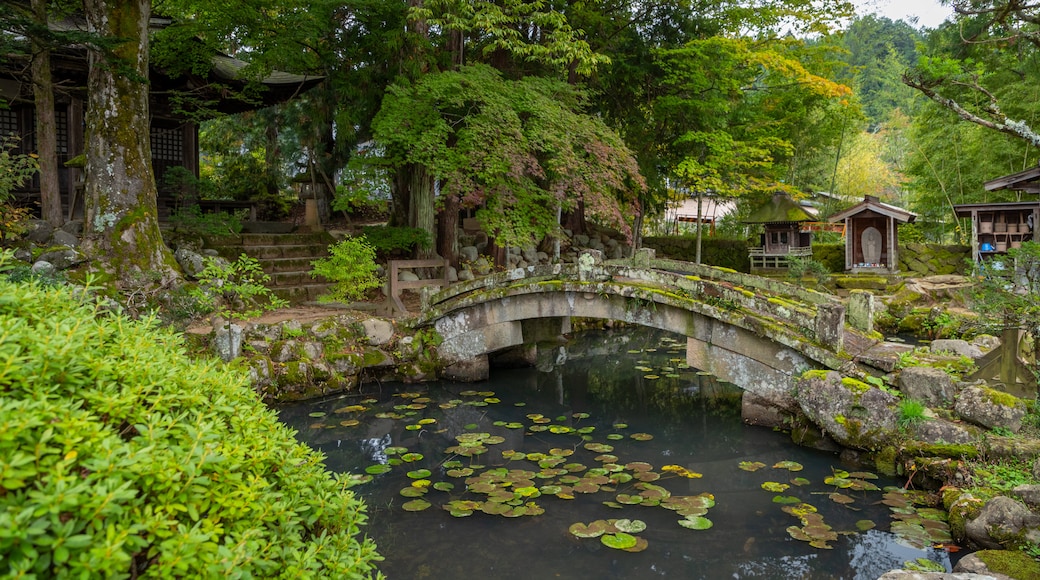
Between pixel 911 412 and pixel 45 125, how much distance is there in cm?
1382

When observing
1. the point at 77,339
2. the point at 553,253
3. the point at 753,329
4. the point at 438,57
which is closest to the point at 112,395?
the point at 77,339

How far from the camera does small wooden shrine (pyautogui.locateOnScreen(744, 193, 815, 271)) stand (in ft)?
65.1

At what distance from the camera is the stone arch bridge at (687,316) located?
7.99 meters

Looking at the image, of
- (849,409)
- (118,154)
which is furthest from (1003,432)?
(118,154)

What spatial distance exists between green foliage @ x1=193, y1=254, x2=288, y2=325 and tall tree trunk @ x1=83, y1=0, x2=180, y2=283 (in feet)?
2.17

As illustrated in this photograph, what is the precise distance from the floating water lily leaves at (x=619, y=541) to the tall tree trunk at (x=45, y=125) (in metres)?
10.7

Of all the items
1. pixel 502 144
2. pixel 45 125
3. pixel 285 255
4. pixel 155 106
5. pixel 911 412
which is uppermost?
pixel 155 106

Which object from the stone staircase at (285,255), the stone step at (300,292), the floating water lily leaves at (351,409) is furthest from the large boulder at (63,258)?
the floating water lily leaves at (351,409)

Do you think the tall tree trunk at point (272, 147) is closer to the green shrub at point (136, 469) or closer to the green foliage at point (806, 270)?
the green foliage at point (806, 270)

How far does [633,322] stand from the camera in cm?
926

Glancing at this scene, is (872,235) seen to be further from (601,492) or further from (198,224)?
(198,224)

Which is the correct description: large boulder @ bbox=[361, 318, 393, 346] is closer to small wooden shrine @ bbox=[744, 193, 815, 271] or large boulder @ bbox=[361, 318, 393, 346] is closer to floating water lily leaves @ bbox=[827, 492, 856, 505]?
floating water lily leaves @ bbox=[827, 492, 856, 505]

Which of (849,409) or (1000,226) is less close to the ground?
(1000,226)

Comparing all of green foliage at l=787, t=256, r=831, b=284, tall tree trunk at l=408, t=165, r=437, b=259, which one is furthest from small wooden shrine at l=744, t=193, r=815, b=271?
tall tree trunk at l=408, t=165, r=437, b=259
